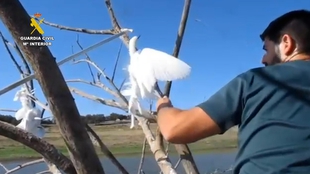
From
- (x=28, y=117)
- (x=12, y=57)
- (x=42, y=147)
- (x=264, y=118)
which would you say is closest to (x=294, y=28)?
(x=264, y=118)

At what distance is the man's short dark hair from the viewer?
826 mm

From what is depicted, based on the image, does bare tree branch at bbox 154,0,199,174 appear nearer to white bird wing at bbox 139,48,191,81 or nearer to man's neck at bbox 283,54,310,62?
white bird wing at bbox 139,48,191,81

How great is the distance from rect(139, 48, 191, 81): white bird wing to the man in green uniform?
0.43ft

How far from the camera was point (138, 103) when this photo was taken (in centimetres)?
95

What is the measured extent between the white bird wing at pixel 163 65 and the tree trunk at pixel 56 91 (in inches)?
7.7

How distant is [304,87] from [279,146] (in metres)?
A: 0.11

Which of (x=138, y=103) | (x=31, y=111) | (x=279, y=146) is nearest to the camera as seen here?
(x=279, y=146)

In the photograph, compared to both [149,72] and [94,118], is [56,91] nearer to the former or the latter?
[149,72]

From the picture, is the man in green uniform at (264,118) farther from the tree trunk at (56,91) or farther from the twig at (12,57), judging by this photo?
the twig at (12,57)

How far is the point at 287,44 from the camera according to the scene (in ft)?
2.73

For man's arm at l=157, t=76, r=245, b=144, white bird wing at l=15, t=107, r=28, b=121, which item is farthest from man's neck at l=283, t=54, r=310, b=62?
white bird wing at l=15, t=107, r=28, b=121

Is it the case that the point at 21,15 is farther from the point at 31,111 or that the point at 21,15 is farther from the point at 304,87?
the point at 31,111

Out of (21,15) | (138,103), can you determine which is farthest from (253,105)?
(21,15)

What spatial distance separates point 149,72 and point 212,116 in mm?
196
